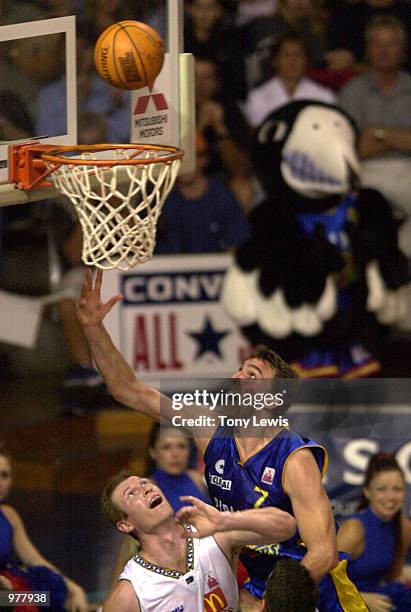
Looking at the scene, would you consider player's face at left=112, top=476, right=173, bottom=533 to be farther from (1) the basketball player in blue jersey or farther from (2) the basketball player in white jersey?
(1) the basketball player in blue jersey

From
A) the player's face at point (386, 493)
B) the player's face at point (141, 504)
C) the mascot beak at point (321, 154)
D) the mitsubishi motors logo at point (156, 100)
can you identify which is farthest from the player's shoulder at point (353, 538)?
the mitsubishi motors logo at point (156, 100)

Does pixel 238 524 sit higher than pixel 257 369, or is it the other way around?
pixel 257 369

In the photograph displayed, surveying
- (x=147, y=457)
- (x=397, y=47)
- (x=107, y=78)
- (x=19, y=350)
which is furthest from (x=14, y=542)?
(x=397, y=47)

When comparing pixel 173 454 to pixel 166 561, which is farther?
pixel 173 454

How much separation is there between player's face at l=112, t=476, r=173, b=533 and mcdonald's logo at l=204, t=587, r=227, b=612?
319 millimetres

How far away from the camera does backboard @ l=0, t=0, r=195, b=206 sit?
4.78 meters

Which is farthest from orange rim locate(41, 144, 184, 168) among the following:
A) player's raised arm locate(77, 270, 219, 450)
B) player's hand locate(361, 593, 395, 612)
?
player's hand locate(361, 593, 395, 612)

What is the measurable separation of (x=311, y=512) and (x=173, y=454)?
6.28ft

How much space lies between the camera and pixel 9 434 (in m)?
6.55

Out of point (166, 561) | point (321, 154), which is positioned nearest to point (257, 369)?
point (166, 561)

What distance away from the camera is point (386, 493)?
5.73 metres

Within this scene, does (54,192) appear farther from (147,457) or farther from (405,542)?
(405,542)

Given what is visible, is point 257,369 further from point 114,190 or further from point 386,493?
point 386,493

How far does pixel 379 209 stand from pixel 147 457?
193 cm
